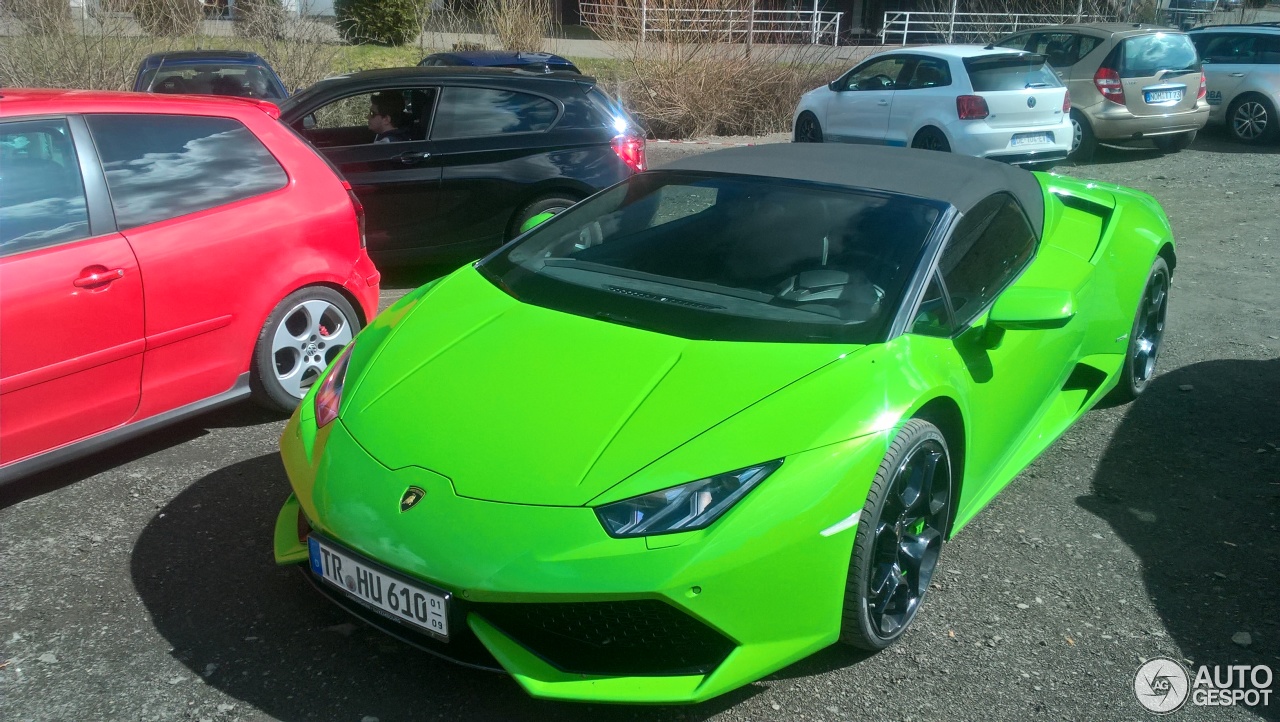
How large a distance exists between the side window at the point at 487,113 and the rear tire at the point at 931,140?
5.64 m

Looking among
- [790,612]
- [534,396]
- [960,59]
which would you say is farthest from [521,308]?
[960,59]

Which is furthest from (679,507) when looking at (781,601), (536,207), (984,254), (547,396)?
(536,207)

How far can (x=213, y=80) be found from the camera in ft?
36.1

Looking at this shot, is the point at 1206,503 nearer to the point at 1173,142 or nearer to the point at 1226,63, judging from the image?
the point at 1173,142

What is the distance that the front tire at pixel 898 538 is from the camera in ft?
9.24

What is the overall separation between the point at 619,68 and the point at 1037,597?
48.1 feet

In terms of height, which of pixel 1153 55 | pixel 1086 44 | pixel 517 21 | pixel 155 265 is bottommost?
pixel 155 265

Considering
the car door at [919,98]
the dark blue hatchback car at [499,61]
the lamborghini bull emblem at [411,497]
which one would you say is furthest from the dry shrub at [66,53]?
the lamborghini bull emblem at [411,497]

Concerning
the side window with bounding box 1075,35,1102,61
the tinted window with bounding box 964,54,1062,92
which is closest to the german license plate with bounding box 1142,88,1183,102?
the side window with bounding box 1075,35,1102,61

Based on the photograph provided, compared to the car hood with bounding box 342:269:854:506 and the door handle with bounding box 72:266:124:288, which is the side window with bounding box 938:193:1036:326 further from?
the door handle with bounding box 72:266:124:288

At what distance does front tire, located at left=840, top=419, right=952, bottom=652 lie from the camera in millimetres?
2816

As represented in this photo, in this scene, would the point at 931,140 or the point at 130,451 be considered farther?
the point at 931,140

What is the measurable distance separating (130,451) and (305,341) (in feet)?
2.80

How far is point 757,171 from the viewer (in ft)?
13.3
